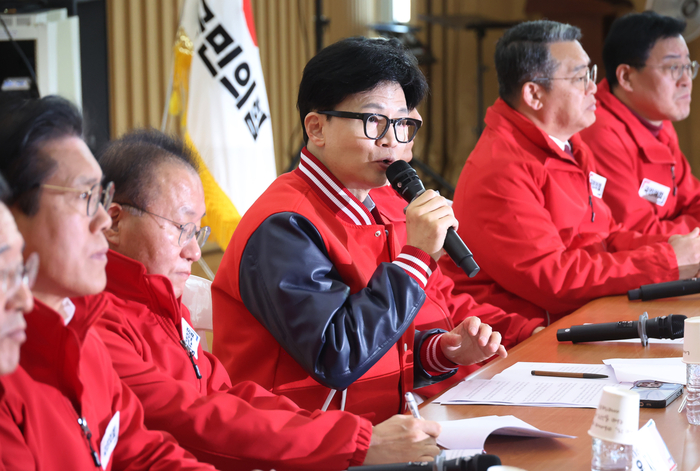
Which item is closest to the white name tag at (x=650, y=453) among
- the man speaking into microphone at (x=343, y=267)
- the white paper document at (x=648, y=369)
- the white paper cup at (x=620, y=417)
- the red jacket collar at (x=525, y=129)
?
the white paper cup at (x=620, y=417)

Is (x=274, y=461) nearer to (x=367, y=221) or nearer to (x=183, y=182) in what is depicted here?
(x=183, y=182)

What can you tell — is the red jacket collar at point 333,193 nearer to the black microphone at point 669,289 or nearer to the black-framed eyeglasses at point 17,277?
the black-framed eyeglasses at point 17,277

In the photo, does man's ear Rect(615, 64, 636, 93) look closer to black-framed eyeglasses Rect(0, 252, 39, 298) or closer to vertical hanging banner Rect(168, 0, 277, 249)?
vertical hanging banner Rect(168, 0, 277, 249)

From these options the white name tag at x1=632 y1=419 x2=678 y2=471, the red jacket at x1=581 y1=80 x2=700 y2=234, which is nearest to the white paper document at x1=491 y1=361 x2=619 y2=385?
the white name tag at x1=632 y1=419 x2=678 y2=471

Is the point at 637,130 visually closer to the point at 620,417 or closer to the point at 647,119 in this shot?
the point at 647,119

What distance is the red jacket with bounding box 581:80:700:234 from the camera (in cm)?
277

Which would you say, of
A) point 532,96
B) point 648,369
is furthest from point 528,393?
point 532,96

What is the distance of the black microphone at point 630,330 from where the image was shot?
1.50 meters

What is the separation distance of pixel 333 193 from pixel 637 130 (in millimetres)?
1965

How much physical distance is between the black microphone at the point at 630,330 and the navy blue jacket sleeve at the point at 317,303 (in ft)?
1.49

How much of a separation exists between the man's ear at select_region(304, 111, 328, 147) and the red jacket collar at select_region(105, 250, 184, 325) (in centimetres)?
51

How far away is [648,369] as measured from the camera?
1331mm

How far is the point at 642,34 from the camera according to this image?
3049mm

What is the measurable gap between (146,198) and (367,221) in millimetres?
498
